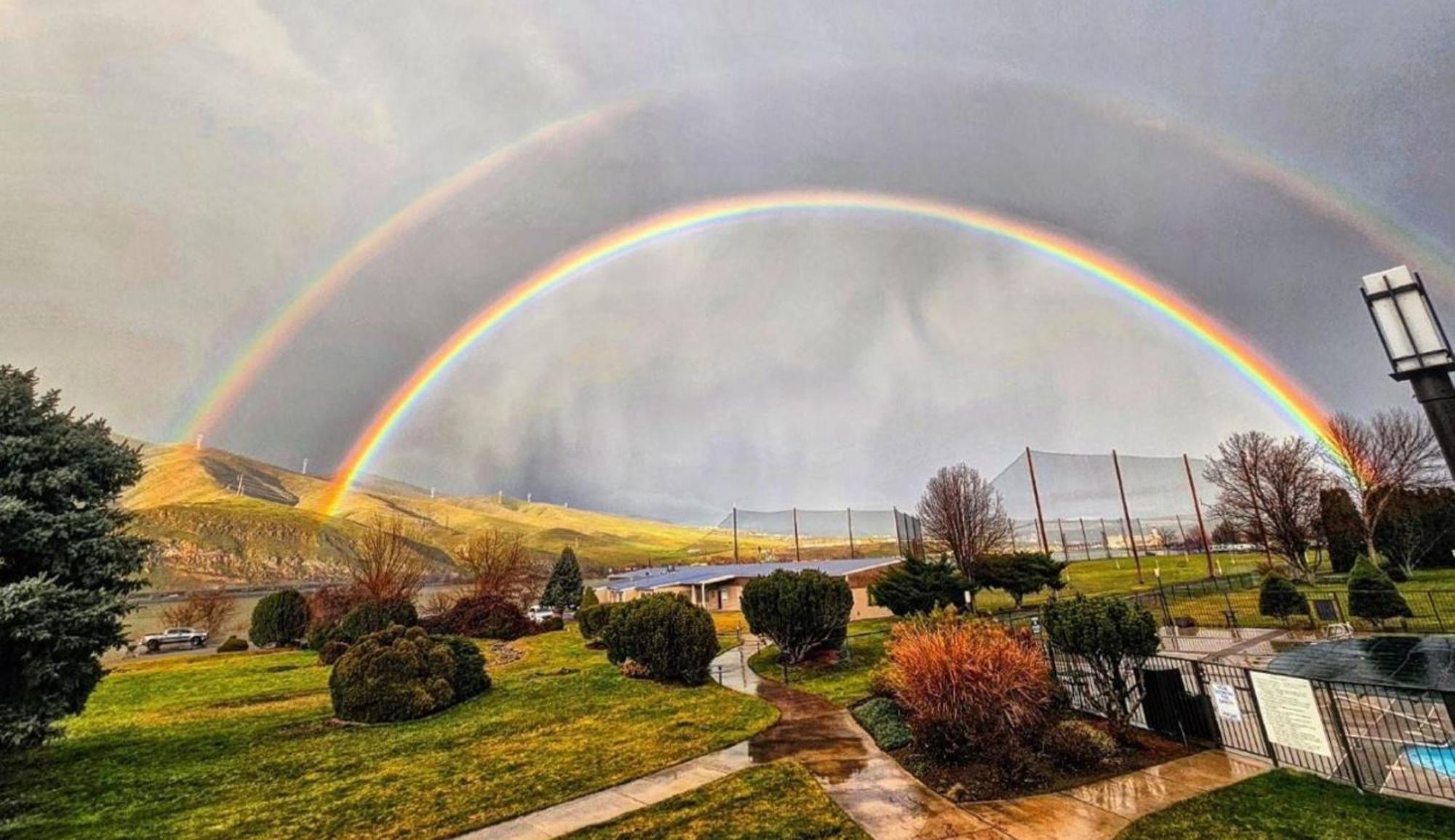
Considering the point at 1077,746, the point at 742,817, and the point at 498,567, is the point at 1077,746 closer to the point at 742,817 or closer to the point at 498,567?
the point at 742,817

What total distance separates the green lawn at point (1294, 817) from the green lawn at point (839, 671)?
7.44 m

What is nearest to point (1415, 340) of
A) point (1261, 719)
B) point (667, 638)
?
point (1261, 719)

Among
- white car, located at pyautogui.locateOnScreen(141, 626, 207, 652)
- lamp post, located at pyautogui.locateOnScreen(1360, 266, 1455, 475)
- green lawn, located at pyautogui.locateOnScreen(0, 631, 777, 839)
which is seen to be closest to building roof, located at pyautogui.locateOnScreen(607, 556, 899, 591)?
green lawn, located at pyautogui.locateOnScreen(0, 631, 777, 839)

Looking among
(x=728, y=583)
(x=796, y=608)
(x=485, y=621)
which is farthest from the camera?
(x=728, y=583)

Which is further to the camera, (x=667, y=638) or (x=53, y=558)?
(x=667, y=638)

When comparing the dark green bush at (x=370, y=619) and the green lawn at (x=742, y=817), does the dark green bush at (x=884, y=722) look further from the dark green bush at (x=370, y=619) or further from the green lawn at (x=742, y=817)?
the dark green bush at (x=370, y=619)

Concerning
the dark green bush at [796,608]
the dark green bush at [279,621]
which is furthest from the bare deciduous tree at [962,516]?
the dark green bush at [279,621]

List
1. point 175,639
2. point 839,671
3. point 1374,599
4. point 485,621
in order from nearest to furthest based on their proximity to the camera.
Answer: point 839,671 → point 1374,599 → point 485,621 → point 175,639

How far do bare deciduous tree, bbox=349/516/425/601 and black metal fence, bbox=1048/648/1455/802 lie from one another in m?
31.1

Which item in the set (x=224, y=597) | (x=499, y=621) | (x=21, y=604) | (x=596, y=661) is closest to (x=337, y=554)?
(x=224, y=597)

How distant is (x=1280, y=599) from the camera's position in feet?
71.1

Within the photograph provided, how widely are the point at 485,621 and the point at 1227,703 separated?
3313 centimetres

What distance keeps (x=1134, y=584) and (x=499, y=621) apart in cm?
4321

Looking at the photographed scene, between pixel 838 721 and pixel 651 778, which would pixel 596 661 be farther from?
pixel 651 778
